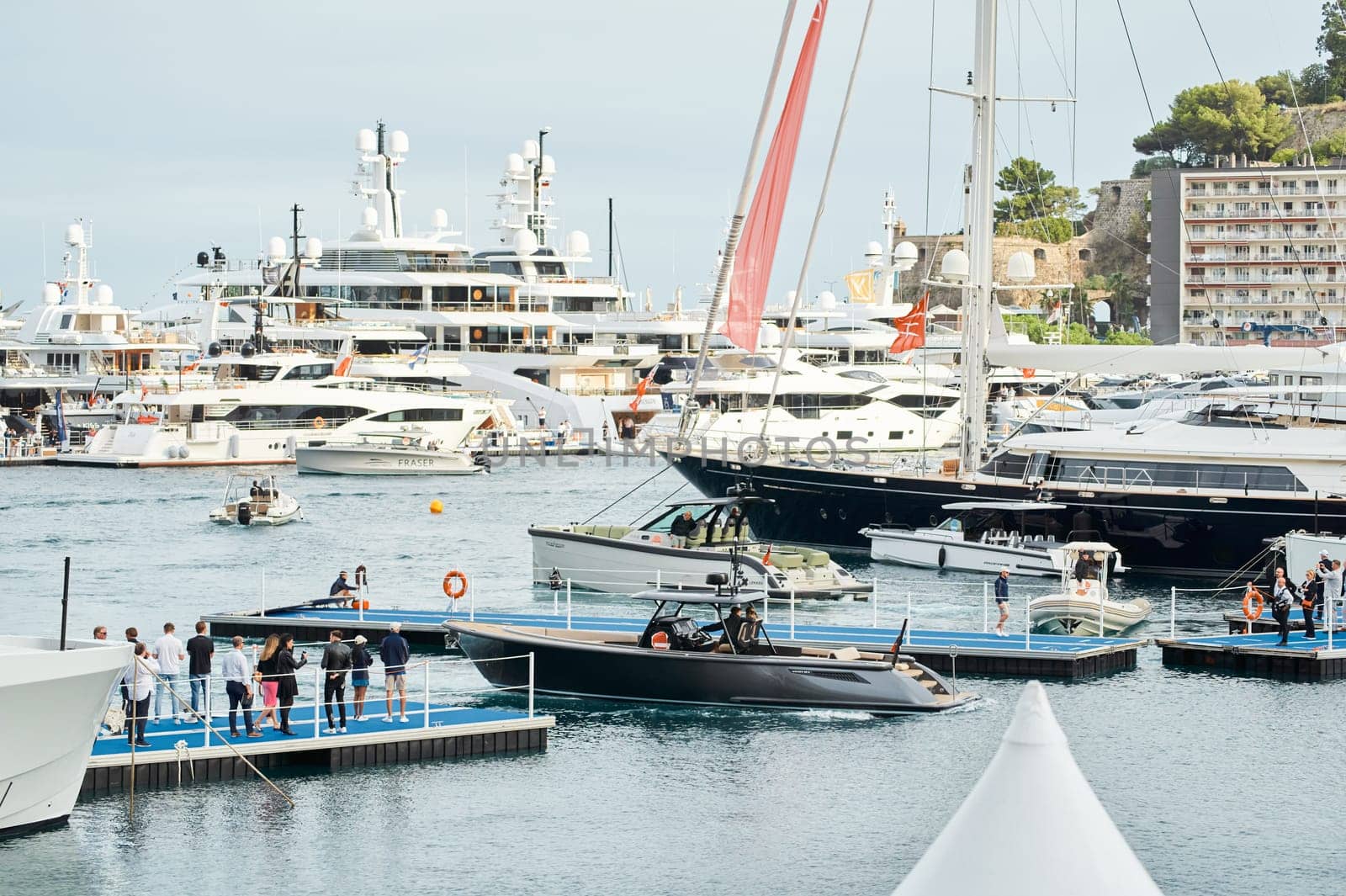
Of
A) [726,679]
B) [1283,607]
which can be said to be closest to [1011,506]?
[1283,607]

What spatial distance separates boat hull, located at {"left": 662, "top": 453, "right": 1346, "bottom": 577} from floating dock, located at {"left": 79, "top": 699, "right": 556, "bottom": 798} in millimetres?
21490

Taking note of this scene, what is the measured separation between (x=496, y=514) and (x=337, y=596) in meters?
23.6

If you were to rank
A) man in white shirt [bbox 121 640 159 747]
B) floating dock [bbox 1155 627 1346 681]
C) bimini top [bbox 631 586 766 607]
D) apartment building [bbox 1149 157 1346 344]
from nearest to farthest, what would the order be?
man in white shirt [bbox 121 640 159 747]
bimini top [bbox 631 586 766 607]
floating dock [bbox 1155 627 1346 681]
apartment building [bbox 1149 157 1346 344]

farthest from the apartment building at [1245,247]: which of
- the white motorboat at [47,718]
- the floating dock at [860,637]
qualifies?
the white motorboat at [47,718]

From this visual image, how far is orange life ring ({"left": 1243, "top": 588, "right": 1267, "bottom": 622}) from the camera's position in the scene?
104ft

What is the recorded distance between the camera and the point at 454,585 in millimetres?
31516

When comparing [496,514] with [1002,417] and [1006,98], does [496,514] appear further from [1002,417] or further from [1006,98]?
[1002,417]

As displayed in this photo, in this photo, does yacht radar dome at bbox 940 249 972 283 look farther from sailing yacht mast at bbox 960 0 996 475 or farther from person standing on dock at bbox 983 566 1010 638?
person standing on dock at bbox 983 566 1010 638

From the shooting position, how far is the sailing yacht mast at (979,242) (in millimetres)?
43531

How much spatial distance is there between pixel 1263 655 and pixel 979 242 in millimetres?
17095

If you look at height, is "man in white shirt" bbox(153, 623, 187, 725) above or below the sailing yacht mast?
below

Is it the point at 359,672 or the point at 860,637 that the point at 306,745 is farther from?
the point at 860,637

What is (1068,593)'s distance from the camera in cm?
3284

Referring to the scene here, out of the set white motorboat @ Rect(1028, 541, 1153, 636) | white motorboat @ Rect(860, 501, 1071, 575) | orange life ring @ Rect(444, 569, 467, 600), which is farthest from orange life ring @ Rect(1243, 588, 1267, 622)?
orange life ring @ Rect(444, 569, 467, 600)
